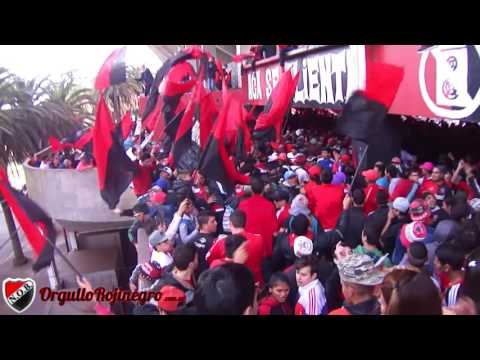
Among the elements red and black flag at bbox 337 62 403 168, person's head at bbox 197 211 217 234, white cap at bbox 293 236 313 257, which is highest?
red and black flag at bbox 337 62 403 168

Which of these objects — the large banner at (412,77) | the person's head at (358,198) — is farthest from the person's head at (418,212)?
the large banner at (412,77)

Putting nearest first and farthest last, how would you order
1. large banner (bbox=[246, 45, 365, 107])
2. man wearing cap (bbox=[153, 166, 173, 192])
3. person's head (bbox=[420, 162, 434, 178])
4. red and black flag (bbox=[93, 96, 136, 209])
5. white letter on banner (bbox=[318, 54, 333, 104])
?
1. red and black flag (bbox=[93, 96, 136, 209])
2. person's head (bbox=[420, 162, 434, 178])
3. man wearing cap (bbox=[153, 166, 173, 192])
4. large banner (bbox=[246, 45, 365, 107])
5. white letter on banner (bbox=[318, 54, 333, 104])

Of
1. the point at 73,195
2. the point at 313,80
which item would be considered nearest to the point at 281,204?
the point at 73,195

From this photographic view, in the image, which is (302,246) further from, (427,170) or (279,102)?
(279,102)

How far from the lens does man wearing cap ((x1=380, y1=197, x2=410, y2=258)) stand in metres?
3.58

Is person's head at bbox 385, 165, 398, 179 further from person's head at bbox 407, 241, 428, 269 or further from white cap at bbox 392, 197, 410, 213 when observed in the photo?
person's head at bbox 407, 241, 428, 269

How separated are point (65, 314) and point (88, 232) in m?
4.59

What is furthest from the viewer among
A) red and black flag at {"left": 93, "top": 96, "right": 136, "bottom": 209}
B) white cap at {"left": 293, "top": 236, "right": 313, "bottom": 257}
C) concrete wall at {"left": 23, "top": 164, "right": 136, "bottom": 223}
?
concrete wall at {"left": 23, "top": 164, "right": 136, "bottom": 223}

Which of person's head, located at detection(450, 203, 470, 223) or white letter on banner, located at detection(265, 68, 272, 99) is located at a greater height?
white letter on banner, located at detection(265, 68, 272, 99)

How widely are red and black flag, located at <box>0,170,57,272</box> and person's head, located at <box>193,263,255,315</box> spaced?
57.8 inches

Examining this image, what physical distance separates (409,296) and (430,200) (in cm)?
175

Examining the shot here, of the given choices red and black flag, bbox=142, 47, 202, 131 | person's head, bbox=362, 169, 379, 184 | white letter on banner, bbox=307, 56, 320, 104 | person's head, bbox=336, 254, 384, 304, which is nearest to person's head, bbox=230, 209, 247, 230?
person's head, bbox=336, 254, 384, 304

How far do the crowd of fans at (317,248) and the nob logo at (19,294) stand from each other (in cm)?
70

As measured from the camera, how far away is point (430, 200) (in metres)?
4.11
